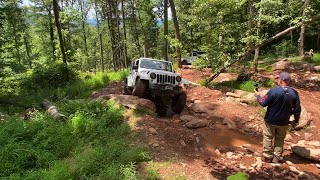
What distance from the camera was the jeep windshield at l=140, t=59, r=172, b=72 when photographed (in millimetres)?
10438

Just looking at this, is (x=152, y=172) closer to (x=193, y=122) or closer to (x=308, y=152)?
(x=193, y=122)

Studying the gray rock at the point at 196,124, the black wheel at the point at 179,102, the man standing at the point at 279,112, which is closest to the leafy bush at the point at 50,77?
the black wheel at the point at 179,102

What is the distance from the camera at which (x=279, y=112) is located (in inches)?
222

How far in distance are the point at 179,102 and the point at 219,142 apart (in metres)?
2.81

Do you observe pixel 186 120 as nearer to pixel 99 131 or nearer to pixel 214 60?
pixel 99 131

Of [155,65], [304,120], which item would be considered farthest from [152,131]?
[304,120]

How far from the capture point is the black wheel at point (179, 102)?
385 inches

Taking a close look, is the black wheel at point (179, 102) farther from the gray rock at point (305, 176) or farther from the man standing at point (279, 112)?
the gray rock at point (305, 176)

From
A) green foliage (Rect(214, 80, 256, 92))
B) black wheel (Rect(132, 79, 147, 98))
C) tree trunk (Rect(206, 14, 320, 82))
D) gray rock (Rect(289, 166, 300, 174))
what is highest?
tree trunk (Rect(206, 14, 320, 82))

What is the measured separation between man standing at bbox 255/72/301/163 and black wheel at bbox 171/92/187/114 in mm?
4112

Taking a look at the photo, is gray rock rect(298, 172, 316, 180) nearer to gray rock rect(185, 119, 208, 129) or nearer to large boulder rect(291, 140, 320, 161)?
large boulder rect(291, 140, 320, 161)

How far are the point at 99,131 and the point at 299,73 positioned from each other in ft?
40.9

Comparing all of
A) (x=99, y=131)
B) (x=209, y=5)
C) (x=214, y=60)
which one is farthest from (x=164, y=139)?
(x=209, y=5)

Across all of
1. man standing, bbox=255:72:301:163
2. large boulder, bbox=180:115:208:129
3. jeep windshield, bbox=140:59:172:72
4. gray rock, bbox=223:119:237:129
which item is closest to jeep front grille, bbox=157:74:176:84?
jeep windshield, bbox=140:59:172:72
